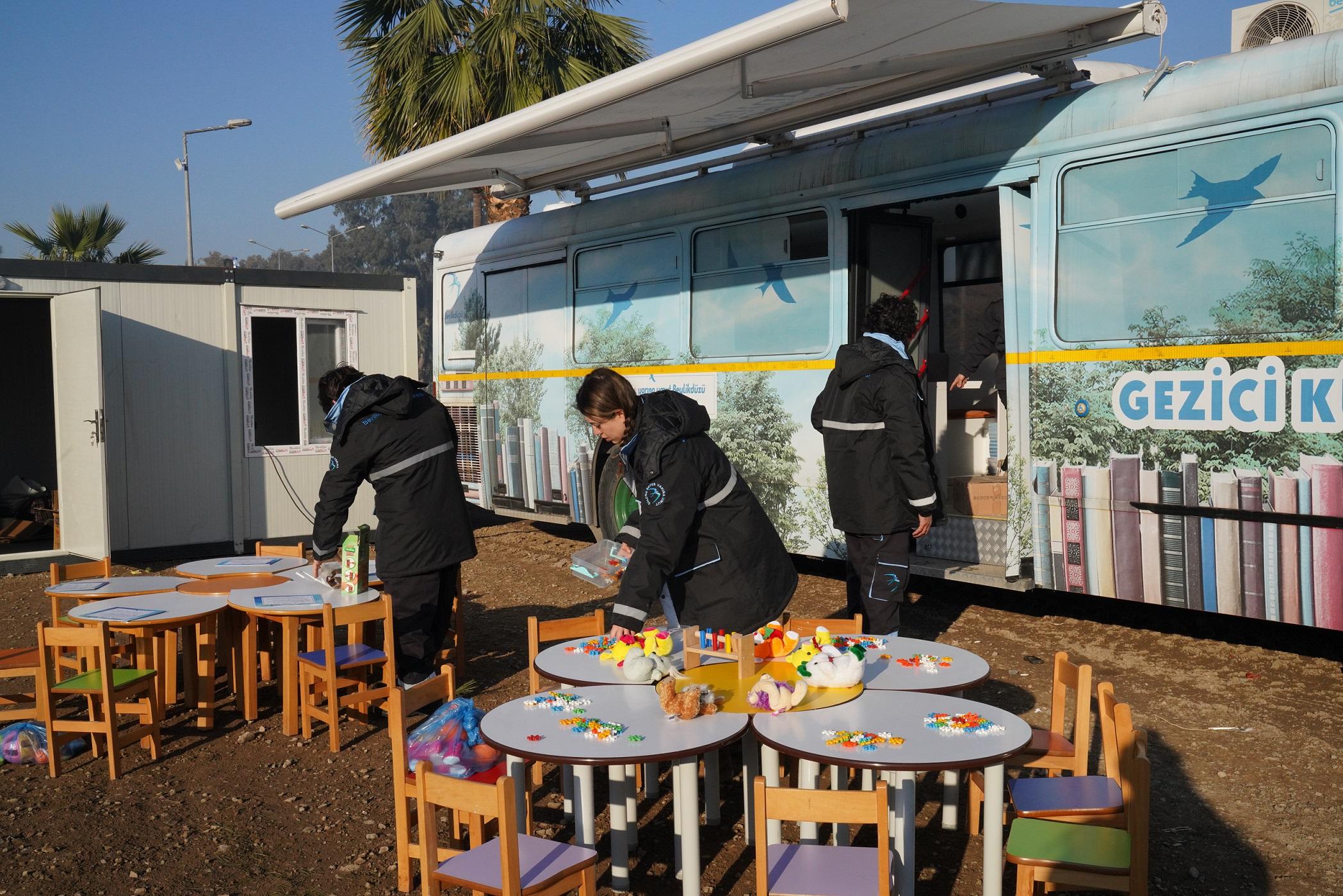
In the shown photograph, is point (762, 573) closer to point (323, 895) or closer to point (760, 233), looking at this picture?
point (323, 895)

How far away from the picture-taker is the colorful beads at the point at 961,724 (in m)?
3.24

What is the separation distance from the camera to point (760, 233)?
7.74 meters

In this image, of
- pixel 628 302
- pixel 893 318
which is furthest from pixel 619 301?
pixel 893 318

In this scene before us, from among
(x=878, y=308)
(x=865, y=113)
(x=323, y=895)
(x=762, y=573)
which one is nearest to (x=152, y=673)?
(x=323, y=895)

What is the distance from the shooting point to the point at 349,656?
547 centimetres

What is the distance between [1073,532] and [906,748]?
3.40m

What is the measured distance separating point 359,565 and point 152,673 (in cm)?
106

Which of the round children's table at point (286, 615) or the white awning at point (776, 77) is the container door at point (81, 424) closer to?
the white awning at point (776, 77)

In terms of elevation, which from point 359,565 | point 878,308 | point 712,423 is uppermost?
point 878,308

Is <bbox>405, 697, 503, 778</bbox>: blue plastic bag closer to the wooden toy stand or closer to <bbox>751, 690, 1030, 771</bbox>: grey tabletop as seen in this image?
the wooden toy stand

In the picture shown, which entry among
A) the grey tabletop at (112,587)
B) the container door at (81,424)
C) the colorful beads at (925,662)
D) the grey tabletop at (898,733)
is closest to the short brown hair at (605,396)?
the grey tabletop at (898,733)

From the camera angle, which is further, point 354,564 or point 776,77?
point 776,77

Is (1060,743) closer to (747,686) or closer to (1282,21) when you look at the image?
(747,686)

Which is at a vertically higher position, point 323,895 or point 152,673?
point 152,673
